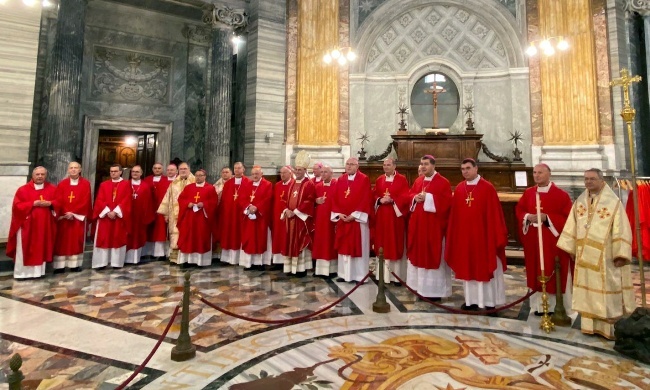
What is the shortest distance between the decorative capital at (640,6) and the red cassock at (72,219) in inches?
542

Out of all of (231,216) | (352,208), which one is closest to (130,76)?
(231,216)

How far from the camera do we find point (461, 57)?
1195 cm

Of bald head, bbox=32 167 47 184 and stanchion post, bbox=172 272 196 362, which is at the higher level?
bald head, bbox=32 167 47 184

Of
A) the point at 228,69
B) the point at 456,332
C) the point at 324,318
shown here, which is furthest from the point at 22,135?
the point at 456,332

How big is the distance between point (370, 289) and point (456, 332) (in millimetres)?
1858

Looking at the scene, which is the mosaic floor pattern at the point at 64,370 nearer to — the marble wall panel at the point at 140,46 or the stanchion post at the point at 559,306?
the stanchion post at the point at 559,306

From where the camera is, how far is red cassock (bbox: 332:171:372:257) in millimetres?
5914

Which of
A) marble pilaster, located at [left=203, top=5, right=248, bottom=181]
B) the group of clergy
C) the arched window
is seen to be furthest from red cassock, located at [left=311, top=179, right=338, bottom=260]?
the arched window

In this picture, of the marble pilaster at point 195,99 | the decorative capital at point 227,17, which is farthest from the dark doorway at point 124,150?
the decorative capital at point 227,17

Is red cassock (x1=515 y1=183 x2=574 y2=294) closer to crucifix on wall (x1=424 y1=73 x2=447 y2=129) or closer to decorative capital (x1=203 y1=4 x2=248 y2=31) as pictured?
crucifix on wall (x1=424 y1=73 x2=447 y2=129)

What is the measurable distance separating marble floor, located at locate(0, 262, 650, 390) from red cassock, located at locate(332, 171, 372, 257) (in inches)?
34.5

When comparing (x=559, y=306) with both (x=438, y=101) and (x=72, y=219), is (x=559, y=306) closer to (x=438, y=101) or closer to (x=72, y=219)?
(x=72, y=219)

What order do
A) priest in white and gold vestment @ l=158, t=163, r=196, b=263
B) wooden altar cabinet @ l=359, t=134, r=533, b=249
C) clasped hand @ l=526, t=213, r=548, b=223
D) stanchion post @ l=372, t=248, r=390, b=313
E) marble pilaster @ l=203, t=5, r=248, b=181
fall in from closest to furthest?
clasped hand @ l=526, t=213, r=548, b=223
stanchion post @ l=372, t=248, r=390, b=313
priest in white and gold vestment @ l=158, t=163, r=196, b=263
wooden altar cabinet @ l=359, t=134, r=533, b=249
marble pilaster @ l=203, t=5, r=248, b=181

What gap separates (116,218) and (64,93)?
356 cm
